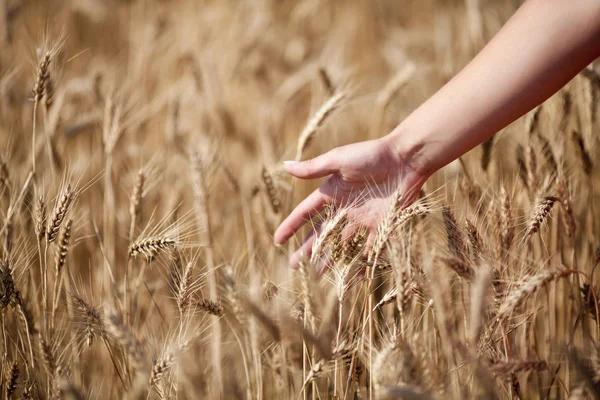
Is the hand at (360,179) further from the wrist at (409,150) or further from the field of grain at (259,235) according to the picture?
the field of grain at (259,235)

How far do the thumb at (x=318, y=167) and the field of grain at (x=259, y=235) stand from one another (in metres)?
0.19

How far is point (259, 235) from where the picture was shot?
202 cm

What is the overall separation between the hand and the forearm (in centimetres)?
4

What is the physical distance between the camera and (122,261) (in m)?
2.00

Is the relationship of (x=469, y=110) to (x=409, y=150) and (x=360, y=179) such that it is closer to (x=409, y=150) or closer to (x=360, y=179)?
(x=409, y=150)

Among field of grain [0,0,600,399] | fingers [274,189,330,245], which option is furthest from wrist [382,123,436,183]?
fingers [274,189,330,245]

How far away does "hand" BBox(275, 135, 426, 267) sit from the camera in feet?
4.10

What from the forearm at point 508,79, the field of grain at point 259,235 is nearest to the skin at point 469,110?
the forearm at point 508,79

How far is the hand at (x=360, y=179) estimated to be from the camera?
125cm

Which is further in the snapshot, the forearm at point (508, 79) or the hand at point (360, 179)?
the hand at point (360, 179)

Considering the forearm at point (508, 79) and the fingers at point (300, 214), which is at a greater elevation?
the forearm at point (508, 79)

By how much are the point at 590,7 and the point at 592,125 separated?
768 mm

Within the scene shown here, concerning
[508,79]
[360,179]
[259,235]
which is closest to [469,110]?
[508,79]

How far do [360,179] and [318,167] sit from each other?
0.41 feet
